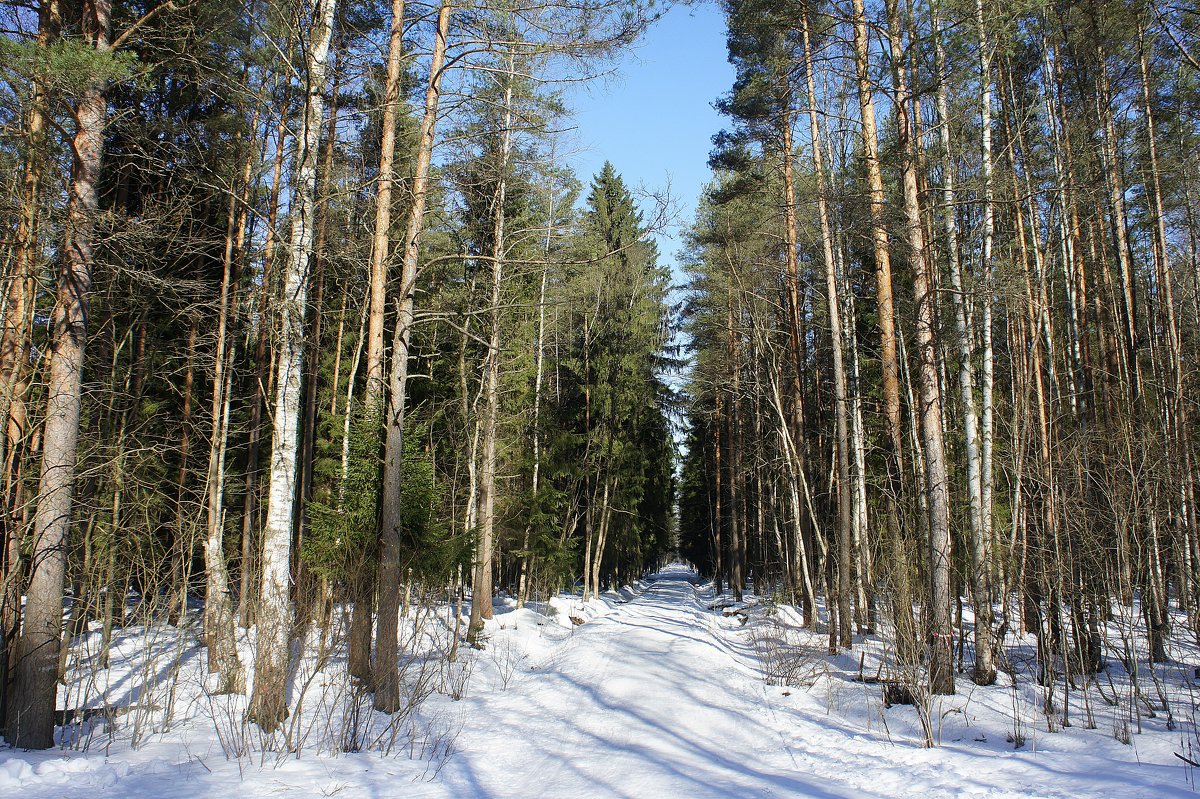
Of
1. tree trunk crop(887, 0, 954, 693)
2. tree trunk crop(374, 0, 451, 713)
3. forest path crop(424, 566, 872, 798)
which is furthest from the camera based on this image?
tree trunk crop(887, 0, 954, 693)

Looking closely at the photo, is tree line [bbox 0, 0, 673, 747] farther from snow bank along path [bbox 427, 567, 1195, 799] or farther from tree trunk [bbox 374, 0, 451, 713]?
snow bank along path [bbox 427, 567, 1195, 799]

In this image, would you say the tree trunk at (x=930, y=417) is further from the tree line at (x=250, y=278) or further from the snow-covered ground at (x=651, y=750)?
the tree line at (x=250, y=278)

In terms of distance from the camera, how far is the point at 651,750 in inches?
230

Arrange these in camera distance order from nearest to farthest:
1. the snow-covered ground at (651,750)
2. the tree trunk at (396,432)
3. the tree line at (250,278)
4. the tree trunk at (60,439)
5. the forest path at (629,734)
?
the snow-covered ground at (651,750) < the forest path at (629,734) < the tree trunk at (60,439) < the tree line at (250,278) < the tree trunk at (396,432)

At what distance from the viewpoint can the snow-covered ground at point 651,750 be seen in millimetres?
4613

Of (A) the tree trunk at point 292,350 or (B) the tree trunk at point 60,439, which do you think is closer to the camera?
(B) the tree trunk at point 60,439

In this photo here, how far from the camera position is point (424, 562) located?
9.18 metres

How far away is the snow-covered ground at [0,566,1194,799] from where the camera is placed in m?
4.61

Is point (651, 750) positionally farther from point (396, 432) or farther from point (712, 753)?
point (396, 432)

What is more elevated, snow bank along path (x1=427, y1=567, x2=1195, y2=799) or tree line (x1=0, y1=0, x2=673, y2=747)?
tree line (x1=0, y1=0, x2=673, y2=747)

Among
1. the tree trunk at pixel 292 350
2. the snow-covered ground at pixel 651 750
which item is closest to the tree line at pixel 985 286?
the snow-covered ground at pixel 651 750

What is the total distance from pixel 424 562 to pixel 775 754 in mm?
5148

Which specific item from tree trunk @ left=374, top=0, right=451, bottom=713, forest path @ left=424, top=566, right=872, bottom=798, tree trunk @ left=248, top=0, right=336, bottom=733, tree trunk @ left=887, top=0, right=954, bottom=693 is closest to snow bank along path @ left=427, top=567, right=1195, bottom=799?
forest path @ left=424, top=566, right=872, bottom=798

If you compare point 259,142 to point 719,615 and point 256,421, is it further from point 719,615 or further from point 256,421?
point 719,615
